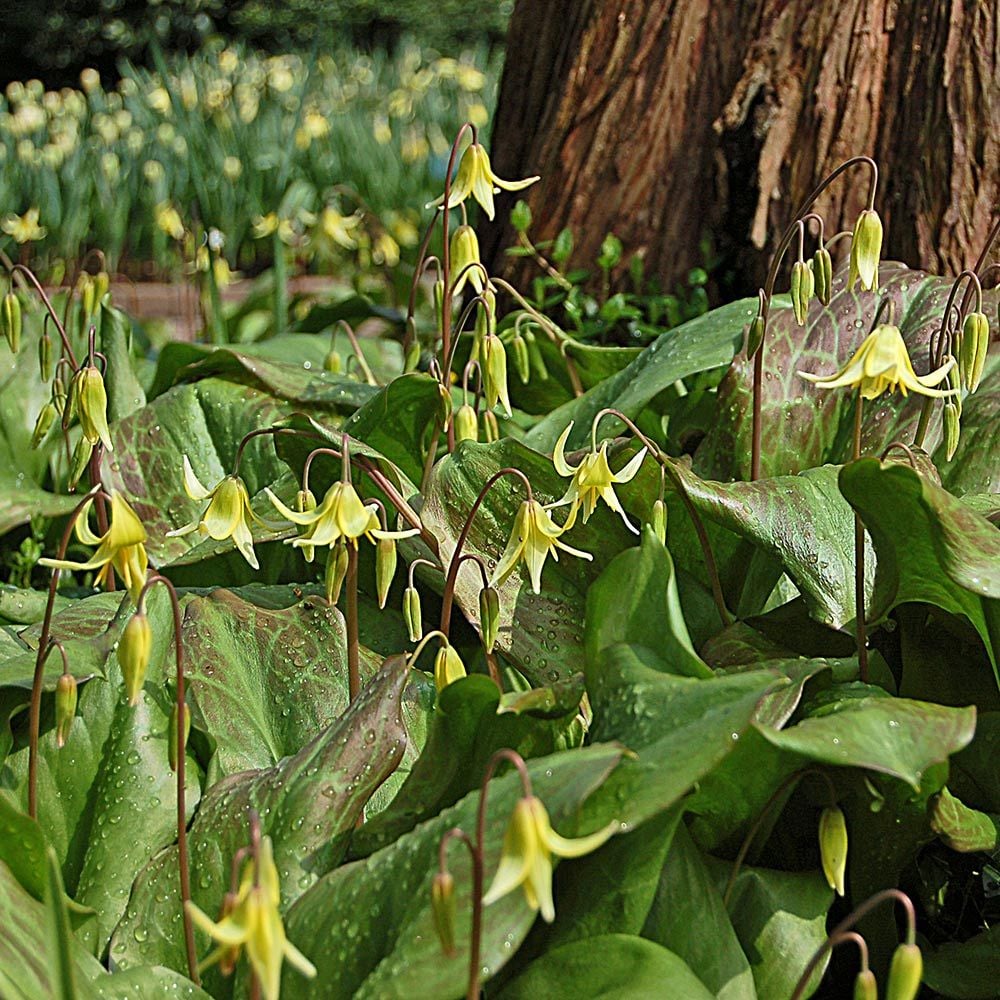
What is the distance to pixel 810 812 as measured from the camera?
146 centimetres

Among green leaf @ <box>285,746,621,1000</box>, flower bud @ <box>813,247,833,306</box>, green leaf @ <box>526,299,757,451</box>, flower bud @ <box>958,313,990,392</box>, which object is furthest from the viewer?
green leaf @ <box>526,299,757,451</box>

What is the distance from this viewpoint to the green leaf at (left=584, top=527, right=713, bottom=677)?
1.18 m

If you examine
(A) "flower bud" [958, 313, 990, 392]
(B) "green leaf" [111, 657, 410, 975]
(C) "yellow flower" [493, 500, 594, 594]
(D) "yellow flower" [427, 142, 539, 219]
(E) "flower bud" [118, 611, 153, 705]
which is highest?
(D) "yellow flower" [427, 142, 539, 219]

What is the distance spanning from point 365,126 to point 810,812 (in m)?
5.64

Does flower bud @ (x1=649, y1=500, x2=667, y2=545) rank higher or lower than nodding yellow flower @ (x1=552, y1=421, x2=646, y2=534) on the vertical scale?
lower

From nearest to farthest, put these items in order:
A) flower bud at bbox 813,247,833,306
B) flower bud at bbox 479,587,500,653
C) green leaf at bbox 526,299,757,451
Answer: flower bud at bbox 479,587,500,653
flower bud at bbox 813,247,833,306
green leaf at bbox 526,299,757,451

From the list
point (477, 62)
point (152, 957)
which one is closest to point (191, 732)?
point (152, 957)

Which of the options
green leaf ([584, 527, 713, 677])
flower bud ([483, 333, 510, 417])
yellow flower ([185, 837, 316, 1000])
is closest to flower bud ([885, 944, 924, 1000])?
green leaf ([584, 527, 713, 677])

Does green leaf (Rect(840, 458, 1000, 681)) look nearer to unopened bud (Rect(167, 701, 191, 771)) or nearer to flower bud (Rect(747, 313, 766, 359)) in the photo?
flower bud (Rect(747, 313, 766, 359))

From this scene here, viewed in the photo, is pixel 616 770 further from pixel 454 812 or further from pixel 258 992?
pixel 258 992

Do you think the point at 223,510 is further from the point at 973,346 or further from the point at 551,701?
the point at 973,346

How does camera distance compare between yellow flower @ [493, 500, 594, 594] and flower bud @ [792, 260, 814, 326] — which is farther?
flower bud @ [792, 260, 814, 326]

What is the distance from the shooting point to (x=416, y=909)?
1083 millimetres

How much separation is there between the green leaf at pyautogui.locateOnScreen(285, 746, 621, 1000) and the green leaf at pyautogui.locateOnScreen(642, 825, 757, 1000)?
17cm
